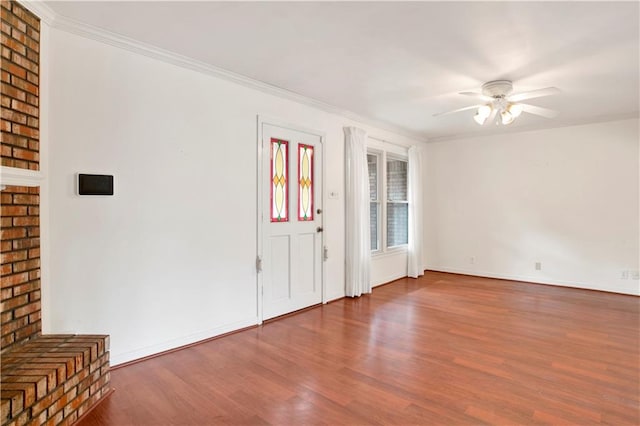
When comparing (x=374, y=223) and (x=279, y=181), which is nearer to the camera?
(x=279, y=181)

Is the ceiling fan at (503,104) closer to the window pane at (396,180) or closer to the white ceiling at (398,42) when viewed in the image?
the white ceiling at (398,42)

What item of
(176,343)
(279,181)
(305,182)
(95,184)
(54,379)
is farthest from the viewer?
(305,182)

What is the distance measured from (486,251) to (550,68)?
11.7ft

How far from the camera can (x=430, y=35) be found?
2539 mm

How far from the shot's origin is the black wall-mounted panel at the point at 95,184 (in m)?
2.43

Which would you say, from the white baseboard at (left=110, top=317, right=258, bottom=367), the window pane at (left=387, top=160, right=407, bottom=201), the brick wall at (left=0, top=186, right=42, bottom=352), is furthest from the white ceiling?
the white baseboard at (left=110, top=317, right=258, bottom=367)

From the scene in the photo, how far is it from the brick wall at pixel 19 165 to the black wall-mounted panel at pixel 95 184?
0.84 feet

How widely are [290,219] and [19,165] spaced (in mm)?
2413

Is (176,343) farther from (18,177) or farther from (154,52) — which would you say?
(154,52)

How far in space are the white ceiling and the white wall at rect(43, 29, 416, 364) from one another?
308mm

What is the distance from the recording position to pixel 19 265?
2.09 meters

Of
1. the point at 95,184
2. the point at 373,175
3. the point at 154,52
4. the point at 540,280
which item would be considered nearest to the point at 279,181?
the point at 154,52

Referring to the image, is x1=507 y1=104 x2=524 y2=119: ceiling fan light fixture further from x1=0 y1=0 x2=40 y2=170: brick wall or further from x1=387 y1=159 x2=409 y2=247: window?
x1=0 y1=0 x2=40 y2=170: brick wall

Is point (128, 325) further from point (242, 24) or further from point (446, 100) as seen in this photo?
point (446, 100)
